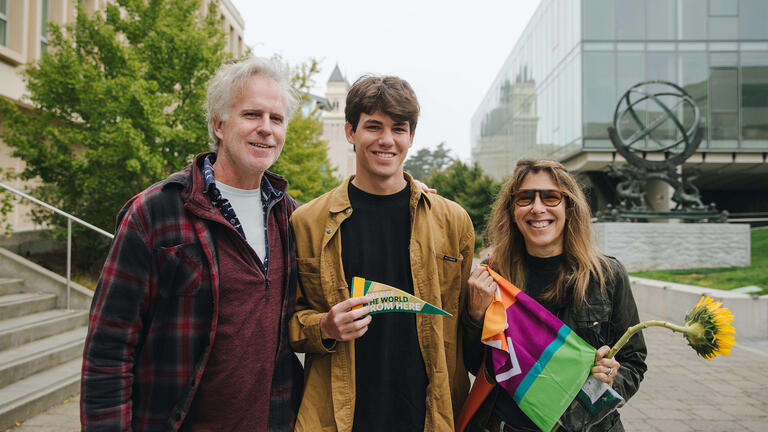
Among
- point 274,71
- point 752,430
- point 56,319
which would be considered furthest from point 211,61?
point 752,430

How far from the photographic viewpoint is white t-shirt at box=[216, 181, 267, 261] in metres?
2.37

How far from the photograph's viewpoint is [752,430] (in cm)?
486

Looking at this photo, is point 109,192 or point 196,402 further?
point 109,192

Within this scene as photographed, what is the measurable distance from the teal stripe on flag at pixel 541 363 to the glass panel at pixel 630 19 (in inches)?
1120

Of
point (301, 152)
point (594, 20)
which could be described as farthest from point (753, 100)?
point (301, 152)

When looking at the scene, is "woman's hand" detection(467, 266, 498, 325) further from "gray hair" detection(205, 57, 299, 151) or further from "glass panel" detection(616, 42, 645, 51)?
"glass panel" detection(616, 42, 645, 51)

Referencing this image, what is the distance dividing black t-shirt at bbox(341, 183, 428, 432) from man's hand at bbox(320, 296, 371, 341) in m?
0.29

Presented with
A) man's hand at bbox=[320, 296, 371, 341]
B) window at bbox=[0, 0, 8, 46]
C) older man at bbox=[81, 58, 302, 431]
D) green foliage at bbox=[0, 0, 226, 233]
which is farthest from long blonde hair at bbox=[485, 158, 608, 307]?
window at bbox=[0, 0, 8, 46]

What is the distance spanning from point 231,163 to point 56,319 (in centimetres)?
573

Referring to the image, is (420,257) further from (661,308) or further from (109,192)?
(661,308)

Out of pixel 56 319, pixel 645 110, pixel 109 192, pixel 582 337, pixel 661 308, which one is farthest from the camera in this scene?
pixel 645 110

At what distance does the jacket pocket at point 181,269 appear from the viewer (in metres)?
2.06

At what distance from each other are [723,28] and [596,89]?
731 centimetres

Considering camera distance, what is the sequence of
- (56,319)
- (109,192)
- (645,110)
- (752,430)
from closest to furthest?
(752,430) → (56,319) → (109,192) → (645,110)
